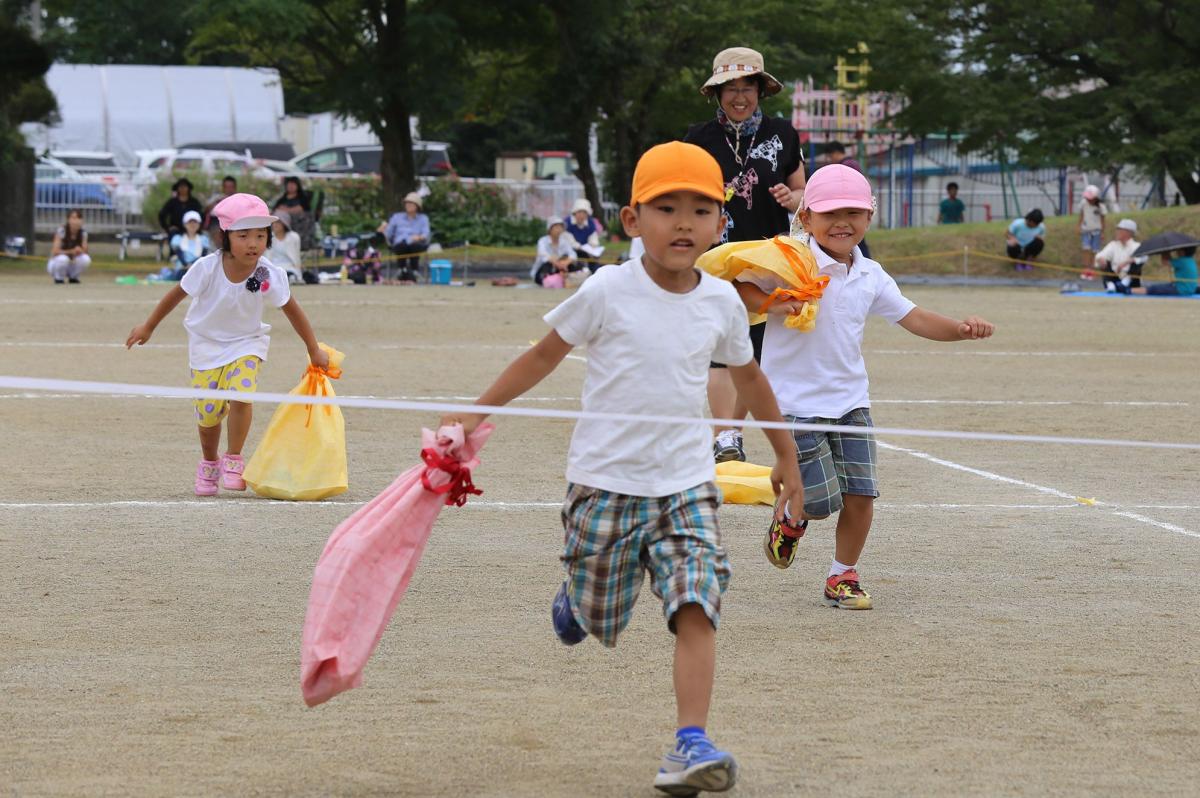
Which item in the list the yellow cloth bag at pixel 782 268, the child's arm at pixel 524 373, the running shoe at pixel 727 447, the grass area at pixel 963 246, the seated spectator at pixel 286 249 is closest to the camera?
the child's arm at pixel 524 373

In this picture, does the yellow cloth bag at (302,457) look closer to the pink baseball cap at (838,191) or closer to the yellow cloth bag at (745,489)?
the yellow cloth bag at (745,489)

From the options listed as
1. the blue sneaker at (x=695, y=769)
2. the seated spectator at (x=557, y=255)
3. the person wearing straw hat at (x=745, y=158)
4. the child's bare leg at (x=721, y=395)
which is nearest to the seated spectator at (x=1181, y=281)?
the seated spectator at (x=557, y=255)

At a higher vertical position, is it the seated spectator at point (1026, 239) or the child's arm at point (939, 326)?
the seated spectator at point (1026, 239)

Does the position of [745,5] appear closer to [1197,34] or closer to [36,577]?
[1197,34]

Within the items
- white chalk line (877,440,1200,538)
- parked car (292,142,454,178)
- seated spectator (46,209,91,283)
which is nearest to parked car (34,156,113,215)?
parked car (292,142,454,178)

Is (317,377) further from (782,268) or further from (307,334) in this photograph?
(782,268)

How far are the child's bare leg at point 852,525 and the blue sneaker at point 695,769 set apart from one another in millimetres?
2257

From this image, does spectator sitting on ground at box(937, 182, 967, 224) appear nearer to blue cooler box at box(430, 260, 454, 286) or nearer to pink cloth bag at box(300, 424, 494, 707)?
blue cooler box at box(430, 260, 454, 286)

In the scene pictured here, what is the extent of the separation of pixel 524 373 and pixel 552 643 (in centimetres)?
154

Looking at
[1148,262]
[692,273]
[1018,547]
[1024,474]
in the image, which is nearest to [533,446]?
[1024,474]

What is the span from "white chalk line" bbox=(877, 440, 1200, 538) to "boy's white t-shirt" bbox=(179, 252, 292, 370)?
3812 millimetres

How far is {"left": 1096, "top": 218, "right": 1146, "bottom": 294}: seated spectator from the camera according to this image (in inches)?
1096

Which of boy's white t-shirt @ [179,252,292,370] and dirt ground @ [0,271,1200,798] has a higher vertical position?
boy's white t-shirt @ [179,252,292,370]

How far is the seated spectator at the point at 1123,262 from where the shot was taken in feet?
91.4
